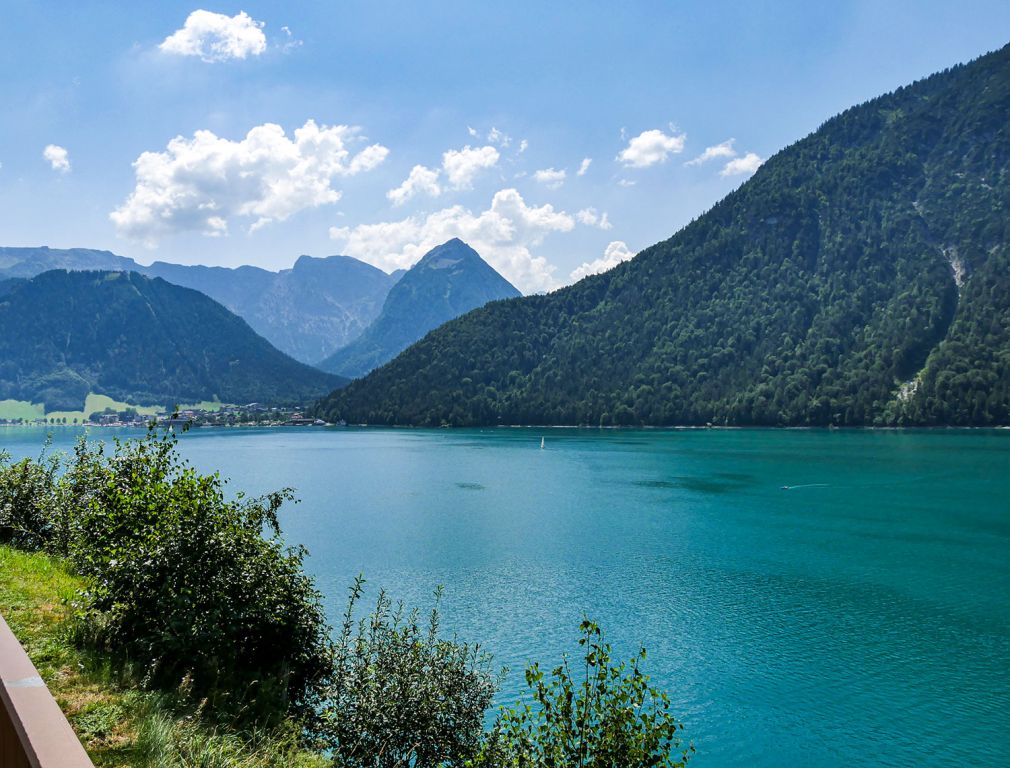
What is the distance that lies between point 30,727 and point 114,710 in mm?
7437

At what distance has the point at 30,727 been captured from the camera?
10.0 ft

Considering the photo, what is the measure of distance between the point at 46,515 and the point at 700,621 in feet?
99.8

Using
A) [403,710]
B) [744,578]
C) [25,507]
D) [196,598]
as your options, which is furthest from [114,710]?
[744,578]

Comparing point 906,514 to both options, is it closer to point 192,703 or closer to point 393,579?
point 393,579

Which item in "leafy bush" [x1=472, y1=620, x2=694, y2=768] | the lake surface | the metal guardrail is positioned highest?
the metal guardrail

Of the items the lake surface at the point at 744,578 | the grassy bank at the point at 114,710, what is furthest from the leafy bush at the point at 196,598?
the lake surface at the point at 744,578

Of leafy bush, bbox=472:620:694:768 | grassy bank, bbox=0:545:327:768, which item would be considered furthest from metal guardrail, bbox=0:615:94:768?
leafy bush, bbox=472:620:694:768

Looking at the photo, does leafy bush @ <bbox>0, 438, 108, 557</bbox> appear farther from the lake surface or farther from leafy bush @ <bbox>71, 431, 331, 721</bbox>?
the lake surface

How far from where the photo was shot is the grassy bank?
26.8 ft

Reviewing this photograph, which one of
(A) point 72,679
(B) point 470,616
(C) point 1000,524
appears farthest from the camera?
(C) point 1000,524

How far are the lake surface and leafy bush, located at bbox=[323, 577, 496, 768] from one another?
39.0 feet

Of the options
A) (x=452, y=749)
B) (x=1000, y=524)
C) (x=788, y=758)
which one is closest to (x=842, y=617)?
(x=788, y=758)

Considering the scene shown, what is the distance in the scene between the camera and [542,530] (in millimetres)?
61188

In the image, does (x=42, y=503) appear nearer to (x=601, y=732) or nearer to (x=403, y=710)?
(x=403, y=710)
